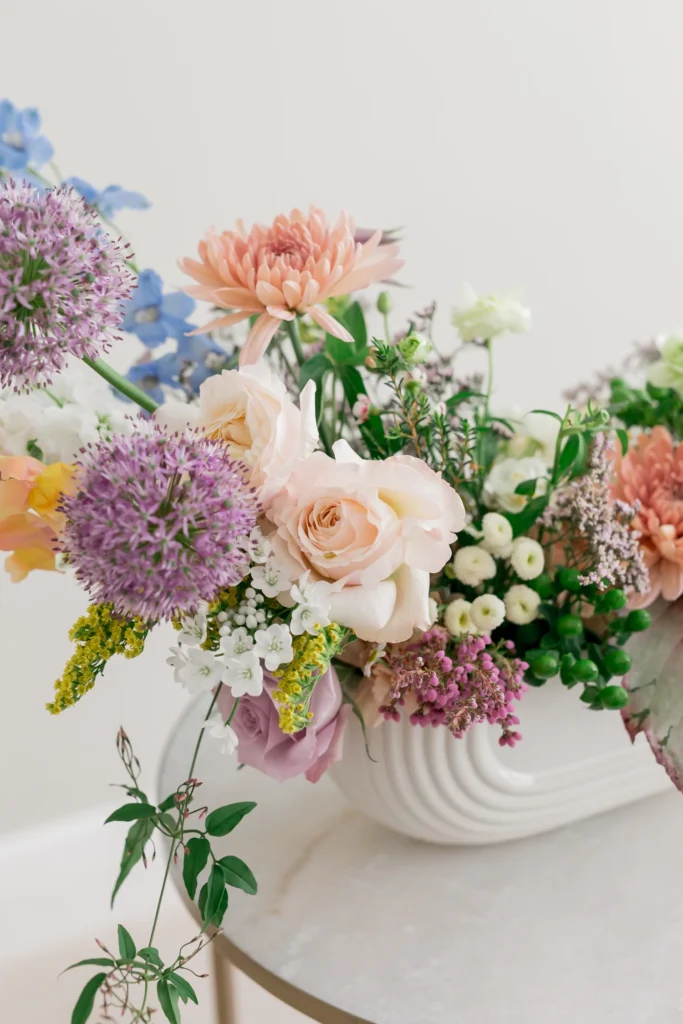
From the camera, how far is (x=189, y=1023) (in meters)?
1.25

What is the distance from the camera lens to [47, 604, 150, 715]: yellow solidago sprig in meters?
0.44

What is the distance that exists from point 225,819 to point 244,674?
149 mm

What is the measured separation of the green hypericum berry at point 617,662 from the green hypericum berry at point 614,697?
0.04 feet

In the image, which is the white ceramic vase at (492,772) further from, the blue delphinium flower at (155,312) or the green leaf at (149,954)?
the blue delphinium flower at (155,312)

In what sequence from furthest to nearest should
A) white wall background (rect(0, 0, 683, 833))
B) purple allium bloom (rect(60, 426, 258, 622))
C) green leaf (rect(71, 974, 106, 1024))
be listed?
1. white wall background (rect(0, 0, 683, 833))
2. green leaf (rect(71, 974, 106, 1024))
3. purple allium bloom (rect(60, 426, 258, 622))

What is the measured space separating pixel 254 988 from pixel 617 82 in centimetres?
153

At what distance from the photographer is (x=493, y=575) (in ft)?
1.85

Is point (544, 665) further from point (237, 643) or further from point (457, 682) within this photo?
point (237, 643)

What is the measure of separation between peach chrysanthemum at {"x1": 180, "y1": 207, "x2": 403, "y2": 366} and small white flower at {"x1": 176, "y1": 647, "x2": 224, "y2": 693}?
0.18 m

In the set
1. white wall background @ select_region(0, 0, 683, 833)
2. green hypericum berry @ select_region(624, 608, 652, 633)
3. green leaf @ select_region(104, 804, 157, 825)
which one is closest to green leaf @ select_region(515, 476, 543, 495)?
green hypericum berry @ select_region(624, 608, 652, 633)

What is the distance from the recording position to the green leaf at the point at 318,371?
1.96ft

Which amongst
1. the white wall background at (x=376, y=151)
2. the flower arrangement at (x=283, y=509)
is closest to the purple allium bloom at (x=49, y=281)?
the flower arrangement at (x=283, y=509)

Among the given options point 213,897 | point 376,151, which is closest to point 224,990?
point 213,897

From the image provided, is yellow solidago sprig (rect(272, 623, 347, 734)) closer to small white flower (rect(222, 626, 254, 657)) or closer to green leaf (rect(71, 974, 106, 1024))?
small white flower (rect(222, 626, 254, 657))
